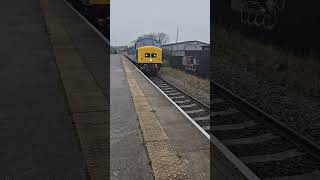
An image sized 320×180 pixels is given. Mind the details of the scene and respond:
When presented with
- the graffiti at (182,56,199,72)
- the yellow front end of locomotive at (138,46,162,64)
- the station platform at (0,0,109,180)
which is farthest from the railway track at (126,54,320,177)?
the graffiti at (182,56,199,72)

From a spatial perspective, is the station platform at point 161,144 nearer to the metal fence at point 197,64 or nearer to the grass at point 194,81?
the grass at point 194,81

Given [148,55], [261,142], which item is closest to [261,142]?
[261,142]

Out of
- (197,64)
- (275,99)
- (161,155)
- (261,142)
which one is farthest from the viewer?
→ (197,64)

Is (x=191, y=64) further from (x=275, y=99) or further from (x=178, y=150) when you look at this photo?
(x=178, y=150)

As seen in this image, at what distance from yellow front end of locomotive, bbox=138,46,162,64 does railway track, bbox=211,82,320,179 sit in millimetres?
17890

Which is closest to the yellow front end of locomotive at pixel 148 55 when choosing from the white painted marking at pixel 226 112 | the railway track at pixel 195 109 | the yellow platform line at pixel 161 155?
the railway track at pixel 195 109

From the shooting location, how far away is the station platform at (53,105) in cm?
372

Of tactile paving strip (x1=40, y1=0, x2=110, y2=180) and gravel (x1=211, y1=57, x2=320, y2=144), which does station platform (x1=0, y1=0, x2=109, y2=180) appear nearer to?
tactile paving strip (x1=40, y1=0, x2=110, y2=180)

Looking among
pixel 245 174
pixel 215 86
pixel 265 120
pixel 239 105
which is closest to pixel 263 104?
pixel 239 105

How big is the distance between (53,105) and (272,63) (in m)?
11.1

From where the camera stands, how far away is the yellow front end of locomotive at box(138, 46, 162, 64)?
2675 centimetres

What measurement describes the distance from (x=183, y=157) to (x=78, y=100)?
7.16ft

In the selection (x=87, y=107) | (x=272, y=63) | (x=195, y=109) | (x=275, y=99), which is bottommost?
(x=195, y=109)

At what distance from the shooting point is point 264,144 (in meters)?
6.69
